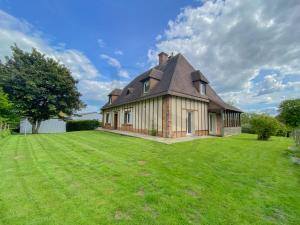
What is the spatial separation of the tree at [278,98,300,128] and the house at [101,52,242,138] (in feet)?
22.1

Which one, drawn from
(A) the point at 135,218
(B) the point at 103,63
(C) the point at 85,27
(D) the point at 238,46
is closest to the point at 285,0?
(D) the point at 238,46

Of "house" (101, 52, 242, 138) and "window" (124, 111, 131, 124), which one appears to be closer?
"house" (101, 52, 242, 138)

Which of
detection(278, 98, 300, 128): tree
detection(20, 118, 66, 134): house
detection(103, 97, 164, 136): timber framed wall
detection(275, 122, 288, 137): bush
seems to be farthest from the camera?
detection(20, 118, 66, 134): house

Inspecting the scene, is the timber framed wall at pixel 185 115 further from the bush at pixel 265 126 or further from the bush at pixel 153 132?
the bush at pixel 265 126

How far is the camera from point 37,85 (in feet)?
55.8

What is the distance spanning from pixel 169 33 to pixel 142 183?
1365 centimetres

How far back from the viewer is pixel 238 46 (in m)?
13.8

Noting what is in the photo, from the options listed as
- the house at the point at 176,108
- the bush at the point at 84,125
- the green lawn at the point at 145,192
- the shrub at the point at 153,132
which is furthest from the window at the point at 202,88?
the bush at the point at 84,125

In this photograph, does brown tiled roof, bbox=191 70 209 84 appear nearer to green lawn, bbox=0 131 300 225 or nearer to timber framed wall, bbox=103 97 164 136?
timber framed wall, bbox=103 97 164 136

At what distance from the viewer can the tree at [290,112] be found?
1759 cm

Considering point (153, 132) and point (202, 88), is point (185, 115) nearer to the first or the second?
point (153, 132)

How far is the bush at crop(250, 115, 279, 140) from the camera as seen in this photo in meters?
11.8

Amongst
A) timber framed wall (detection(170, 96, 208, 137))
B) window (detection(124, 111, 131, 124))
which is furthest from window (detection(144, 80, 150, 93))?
window (detection(124, 111, 131, 124))

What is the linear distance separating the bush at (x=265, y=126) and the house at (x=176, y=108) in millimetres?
2674
